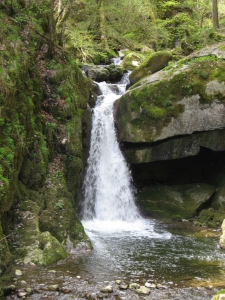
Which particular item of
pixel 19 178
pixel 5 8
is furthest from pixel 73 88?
pixel 19 178

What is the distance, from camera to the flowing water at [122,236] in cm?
647

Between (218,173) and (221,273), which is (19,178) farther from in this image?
(218,173)

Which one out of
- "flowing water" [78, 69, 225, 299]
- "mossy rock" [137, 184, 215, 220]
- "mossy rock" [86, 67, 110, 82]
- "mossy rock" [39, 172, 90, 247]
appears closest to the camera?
"flowing water" [78, 69, 225, 299]

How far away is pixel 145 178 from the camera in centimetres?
1334

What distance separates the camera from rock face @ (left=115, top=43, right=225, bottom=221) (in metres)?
11.2

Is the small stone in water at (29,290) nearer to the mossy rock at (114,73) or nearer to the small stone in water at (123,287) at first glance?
the small stone in water at (123,287)

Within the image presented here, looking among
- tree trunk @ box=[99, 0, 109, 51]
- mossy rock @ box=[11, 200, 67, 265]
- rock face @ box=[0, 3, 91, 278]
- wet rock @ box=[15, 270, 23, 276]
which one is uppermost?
tree trunk @ box=[99, 0, 109, 51]

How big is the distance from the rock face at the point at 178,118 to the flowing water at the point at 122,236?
718 millimetres

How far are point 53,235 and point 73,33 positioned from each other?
13.3 meters

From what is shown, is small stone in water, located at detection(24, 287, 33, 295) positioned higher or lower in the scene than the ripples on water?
higher

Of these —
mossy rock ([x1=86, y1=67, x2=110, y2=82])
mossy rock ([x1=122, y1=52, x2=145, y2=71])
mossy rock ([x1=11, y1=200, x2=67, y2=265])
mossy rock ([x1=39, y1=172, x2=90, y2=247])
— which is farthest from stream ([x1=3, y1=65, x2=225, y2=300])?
mossy rock ([x1=122, y1=52, x2=145, y2=71])

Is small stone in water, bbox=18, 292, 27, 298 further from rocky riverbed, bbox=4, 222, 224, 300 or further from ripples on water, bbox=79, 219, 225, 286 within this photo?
ripples on water, bbox=79, 219, 225, 286

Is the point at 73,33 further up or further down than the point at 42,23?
further up

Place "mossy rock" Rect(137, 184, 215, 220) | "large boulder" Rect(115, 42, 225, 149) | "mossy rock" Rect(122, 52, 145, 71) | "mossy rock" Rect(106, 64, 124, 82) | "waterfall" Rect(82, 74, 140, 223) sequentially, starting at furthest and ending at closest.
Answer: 1. "mossy rock" Rect(122, 52, 145, 71)
2. "mossy rock" Rect(106, 64, 124, 82)
3. "mossy rock" Rect(137, 184, 215, 220)
4. "waterfall" Rect(82, 74, 140, 223)
5. "large boulder" Rect(115, 42, 225, 149)
